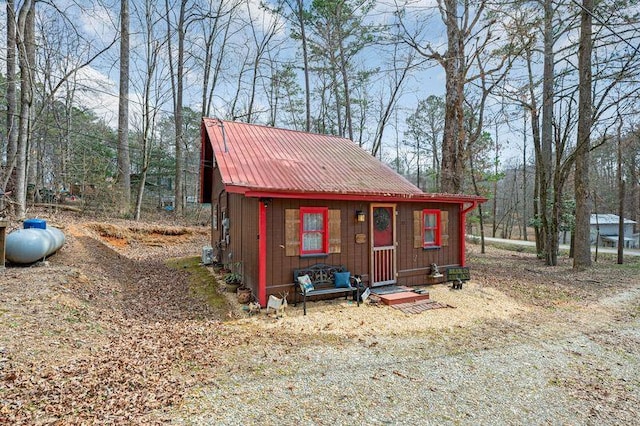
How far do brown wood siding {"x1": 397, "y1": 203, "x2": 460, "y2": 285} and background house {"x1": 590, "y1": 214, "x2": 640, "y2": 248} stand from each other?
2039cm

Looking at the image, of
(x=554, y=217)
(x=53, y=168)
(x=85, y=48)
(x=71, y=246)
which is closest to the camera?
(x=71, y=246)

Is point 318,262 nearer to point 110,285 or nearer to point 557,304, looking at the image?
point 110,285

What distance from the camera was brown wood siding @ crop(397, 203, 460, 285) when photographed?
795cm

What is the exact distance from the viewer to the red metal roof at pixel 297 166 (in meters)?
6.51

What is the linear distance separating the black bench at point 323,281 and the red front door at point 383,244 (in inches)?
33.5

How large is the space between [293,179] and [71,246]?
7.00 m

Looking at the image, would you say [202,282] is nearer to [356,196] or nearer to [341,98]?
[356,196]

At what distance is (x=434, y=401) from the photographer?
→ 3332 mm

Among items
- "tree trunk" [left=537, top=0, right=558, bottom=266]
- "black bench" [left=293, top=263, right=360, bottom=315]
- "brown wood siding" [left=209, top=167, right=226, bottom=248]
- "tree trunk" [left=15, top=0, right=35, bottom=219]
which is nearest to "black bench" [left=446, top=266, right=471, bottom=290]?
"black bench" [left=293, top=263, right=360, bottom=315]

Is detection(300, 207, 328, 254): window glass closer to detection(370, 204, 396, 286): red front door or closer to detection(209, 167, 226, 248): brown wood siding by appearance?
detection(370, 204, 396, 286): red front door

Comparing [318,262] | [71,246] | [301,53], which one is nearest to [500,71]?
[318,262]

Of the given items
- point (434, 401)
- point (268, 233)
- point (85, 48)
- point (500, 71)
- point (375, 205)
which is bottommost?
point (434, 401)

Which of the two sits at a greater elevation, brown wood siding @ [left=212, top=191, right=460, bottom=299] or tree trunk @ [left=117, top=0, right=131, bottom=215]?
tree trunk @ [left=117, top=0, right=131, bottom=215]

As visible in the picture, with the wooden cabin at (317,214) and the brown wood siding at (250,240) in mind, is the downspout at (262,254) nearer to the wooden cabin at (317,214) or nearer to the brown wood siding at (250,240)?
the wooden cabin at (317,214)
